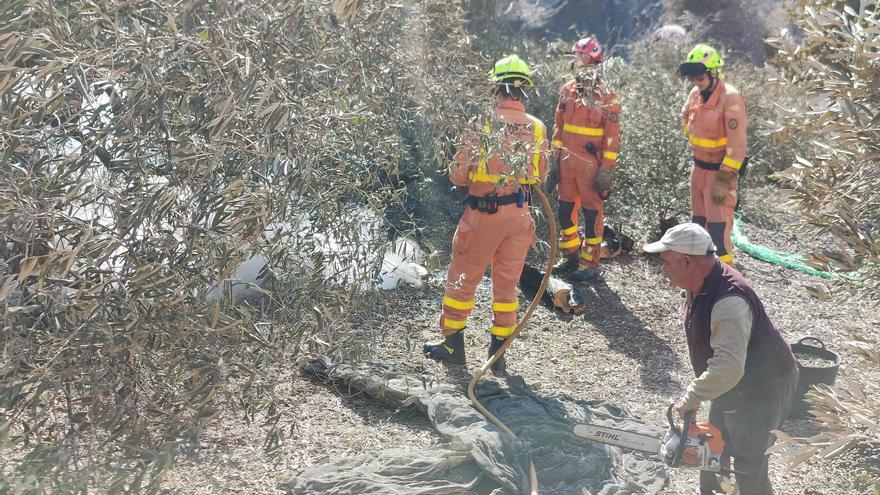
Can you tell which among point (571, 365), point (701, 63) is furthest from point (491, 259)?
point (701, 63)

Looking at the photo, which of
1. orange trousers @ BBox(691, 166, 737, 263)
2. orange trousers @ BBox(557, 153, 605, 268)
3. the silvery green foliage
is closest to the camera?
the silvery green foliage

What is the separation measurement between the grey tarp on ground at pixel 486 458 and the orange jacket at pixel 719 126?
263 cm

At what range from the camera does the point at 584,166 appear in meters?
7.55

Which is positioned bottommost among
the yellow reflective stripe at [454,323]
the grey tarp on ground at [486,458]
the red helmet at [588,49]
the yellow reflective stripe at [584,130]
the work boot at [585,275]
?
the grey tarp on ground at [486,458]

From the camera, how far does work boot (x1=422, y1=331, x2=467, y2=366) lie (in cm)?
597

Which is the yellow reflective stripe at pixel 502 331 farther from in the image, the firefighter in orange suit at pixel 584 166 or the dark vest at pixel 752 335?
the dark vest at pixel 752 335

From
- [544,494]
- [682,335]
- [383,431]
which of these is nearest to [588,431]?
[544,494]

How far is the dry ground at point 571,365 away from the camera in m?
4.66

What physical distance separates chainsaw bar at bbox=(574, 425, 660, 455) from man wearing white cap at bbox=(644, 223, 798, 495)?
239 mm

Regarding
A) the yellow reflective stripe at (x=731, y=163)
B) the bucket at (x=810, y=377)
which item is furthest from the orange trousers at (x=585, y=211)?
the bucket at (x=810, y=377)

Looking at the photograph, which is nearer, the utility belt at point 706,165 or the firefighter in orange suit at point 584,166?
the utility belt at point 706,165

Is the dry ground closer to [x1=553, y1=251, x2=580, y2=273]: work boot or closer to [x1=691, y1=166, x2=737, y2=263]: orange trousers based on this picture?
[x1=553, y1=251, x2=580, y2=273]: work boot

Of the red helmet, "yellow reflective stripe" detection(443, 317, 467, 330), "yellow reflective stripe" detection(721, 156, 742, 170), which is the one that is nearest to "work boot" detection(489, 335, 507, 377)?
"yellow reflective stripe" detection(443, 317, 467, 330)

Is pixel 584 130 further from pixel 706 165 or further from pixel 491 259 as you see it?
pixel 491 259
